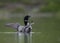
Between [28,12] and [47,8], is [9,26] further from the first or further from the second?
[47,8]

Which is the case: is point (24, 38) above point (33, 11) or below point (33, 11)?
below

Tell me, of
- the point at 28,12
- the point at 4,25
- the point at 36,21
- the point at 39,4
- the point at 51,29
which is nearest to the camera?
the point at 51,29

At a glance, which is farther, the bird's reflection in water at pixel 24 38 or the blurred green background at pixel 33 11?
the blurred green background at pixel 33 11

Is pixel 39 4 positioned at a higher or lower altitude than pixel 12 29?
higher

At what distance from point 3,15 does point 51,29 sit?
1140 millimetres

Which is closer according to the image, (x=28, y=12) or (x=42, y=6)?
(x=28, y=12)

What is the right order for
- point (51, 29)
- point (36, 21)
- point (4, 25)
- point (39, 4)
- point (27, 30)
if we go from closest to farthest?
point (27, 30)
point (51, 29)
point (4, 25)
point (36, 21)
point (39, 4)

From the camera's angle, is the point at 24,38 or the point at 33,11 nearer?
the point at 24,38

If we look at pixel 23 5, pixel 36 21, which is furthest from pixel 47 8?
pixel 36 21

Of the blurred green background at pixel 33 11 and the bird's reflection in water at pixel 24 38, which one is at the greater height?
the blurred green background at pixel 33 11

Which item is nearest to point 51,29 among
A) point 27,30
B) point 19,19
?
point 27,30

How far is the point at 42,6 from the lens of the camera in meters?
4.19

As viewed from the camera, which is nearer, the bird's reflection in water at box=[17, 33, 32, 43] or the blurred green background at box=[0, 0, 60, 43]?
the bird's reflection in water at box=[17, 33, 32, 43]

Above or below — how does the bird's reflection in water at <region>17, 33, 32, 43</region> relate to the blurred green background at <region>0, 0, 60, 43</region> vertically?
below
